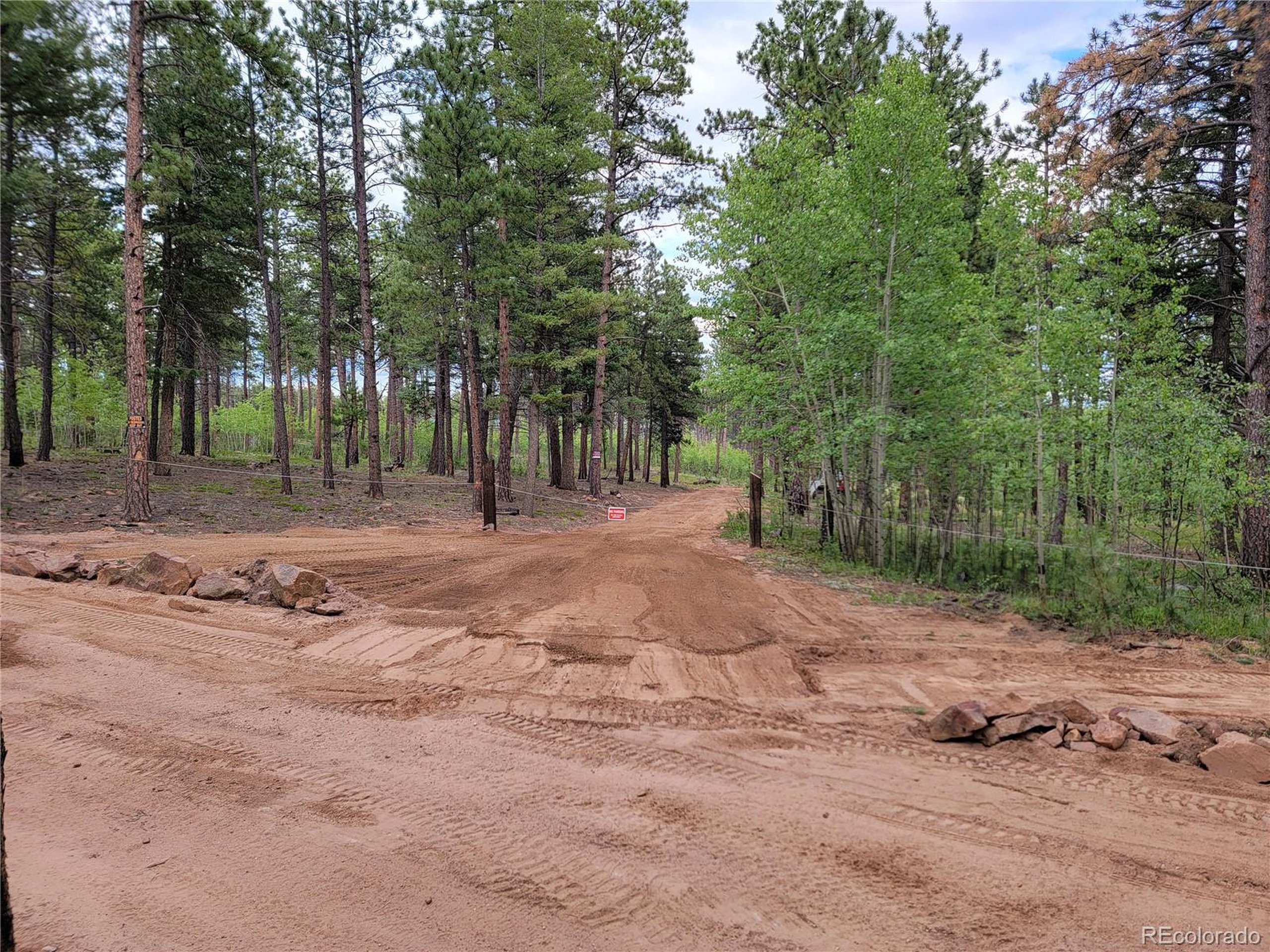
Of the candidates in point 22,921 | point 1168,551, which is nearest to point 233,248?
Answer: point 22,921

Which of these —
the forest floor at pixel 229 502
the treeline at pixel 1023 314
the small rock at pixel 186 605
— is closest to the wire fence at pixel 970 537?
the treeline at pixel 1023 314

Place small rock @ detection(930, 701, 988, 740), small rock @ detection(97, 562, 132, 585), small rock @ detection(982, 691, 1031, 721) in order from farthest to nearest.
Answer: small rock @ detection(97, 562, 132, 585), small rock @ detection(982, 691, 1031, 721), small rock @ detection(930, 701, 988, 740)

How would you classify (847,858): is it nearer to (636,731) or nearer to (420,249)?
(636,731)

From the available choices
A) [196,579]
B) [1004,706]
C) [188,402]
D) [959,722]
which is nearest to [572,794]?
[959,722]

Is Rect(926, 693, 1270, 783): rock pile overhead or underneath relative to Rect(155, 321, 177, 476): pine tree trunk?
underneath

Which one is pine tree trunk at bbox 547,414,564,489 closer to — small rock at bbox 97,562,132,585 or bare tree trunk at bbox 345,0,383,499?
bare tree trunk at bbox 345,0,383,499

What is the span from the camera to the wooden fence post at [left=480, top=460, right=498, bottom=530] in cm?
1400

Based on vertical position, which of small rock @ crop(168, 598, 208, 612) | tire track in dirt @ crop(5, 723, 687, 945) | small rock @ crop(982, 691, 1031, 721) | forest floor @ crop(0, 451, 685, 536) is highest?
forest floor @ crop(0, 451, 685, 536)

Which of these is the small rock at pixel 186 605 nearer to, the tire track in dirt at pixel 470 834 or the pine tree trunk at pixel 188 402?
the tire track in dirt at pixel 470 834

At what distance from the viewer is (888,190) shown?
1076 cm

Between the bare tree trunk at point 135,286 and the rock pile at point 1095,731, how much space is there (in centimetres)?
1364

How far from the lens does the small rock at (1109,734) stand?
4023mm

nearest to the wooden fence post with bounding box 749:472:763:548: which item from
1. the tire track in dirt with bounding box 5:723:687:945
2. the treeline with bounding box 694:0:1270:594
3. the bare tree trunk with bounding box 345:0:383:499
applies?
the treeline with bounding box 694:0:1270:594

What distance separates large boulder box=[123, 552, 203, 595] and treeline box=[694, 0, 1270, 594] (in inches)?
372
